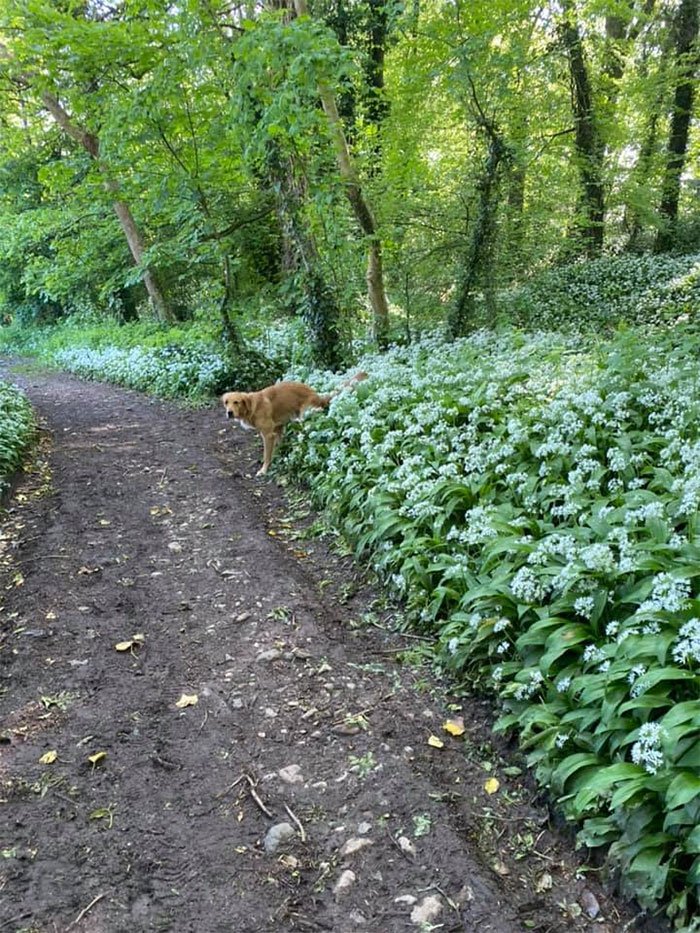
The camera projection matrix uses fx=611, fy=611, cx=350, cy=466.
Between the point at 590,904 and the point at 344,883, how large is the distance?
41.3 inches

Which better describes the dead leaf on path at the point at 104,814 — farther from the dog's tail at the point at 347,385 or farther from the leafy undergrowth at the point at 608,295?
the leafy undergrowth at the point at 608,295

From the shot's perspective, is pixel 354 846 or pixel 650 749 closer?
pixel 650 749

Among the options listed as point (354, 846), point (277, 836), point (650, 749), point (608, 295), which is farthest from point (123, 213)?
point (650, 749)

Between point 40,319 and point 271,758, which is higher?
point 40,319

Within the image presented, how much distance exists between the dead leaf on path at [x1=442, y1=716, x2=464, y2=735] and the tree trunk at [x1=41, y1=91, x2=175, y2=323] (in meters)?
12.7

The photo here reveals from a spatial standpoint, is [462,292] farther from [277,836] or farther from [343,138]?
[277,836]

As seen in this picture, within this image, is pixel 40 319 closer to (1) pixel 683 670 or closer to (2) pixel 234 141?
(2) pixel 234 141

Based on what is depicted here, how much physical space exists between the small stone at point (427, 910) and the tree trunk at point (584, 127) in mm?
14413

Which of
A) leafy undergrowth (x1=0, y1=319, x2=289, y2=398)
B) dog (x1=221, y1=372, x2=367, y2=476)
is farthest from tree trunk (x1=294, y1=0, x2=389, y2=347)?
dog (x1=221, y1=372, x2=367, y2=476)

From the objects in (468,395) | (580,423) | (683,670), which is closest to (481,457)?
(580,423)

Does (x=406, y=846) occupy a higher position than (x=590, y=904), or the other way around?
(x=406, y=846)

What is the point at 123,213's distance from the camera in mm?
15883

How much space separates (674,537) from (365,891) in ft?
7.99

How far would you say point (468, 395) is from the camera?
A: 6.48m
